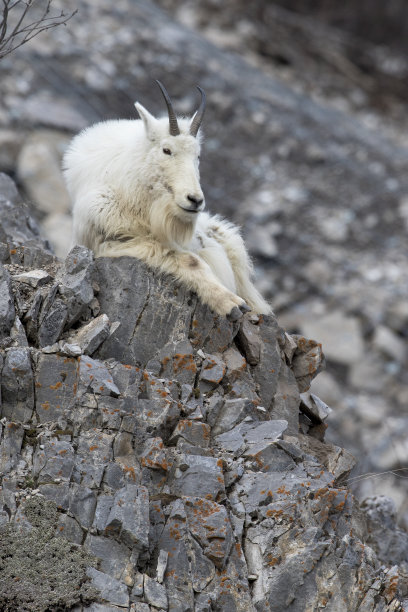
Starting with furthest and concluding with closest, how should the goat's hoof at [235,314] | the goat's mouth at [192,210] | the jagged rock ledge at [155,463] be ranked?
the goat's mouth at [192,210]
the goat's hoof at [235,314]
the jagged rock ledge at [155,463]

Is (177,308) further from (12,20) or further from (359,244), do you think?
(12,20)

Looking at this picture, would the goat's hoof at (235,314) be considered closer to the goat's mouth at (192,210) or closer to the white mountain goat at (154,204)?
the white mountain goat at (154,204)

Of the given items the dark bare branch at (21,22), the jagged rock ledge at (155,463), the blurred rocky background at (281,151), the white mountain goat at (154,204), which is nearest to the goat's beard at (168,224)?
the white mountain goat at (154,204)

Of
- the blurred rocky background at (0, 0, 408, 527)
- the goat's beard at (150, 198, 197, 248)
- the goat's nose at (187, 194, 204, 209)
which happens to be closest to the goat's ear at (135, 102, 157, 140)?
the goat's beard at (150, 198, 197, 248)

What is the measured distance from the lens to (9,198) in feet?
35.2

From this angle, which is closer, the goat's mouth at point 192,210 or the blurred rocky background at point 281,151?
the goat's mouth at point 192,210

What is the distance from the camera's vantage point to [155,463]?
→ 6164 mm

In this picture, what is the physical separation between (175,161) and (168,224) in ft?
1.98

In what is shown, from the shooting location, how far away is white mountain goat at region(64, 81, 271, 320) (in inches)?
296

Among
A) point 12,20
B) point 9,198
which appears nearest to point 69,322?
point 9,198

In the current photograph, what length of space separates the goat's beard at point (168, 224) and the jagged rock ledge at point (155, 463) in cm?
42

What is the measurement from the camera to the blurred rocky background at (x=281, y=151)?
17.1 meters

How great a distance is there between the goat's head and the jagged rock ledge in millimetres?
677

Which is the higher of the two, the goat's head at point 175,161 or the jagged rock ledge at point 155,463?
the goat's head at point 175,161
